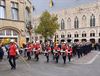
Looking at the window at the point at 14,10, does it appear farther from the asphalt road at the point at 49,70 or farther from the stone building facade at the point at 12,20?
the asphalt road at the point at 49,70

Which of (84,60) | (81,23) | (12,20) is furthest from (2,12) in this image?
(81,23)

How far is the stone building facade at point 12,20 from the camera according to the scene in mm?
28400

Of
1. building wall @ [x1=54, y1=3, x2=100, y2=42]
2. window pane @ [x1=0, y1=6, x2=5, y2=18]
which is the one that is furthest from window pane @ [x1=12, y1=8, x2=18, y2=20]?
building wall @ [x1=54, y1=3, x2=100, y2=42]

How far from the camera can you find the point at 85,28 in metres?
78.6

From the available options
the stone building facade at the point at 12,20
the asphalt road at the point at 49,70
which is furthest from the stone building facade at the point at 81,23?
the asphalt road at the point at 49,70

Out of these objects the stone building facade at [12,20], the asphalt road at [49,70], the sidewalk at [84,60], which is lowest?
the sidewalk at [84,60]

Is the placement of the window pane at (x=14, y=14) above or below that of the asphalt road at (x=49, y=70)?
above

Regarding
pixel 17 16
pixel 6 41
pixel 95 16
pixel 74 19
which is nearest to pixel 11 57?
pixel 6 41

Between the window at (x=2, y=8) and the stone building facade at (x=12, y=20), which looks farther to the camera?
the stone building facade at (x=12, y=20)

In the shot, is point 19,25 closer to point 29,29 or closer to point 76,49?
point 29,29

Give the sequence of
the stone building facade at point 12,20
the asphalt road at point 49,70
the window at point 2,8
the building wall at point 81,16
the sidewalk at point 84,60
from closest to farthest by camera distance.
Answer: the asphalt road at point 49,70 → the sidewalk at point 84,60 → the window at point 2,8 → the stone building facade at point 12,20 → the building wall at point 81,16

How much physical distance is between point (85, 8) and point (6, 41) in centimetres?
5469

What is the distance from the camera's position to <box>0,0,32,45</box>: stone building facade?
28400mm

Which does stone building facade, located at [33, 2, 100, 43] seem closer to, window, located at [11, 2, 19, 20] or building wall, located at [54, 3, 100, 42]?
building wall, located at [54, 3, 100, 42]
